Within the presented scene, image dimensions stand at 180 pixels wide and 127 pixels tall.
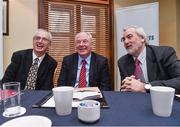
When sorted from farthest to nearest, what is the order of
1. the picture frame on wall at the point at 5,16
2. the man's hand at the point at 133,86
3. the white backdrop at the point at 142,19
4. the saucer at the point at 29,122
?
the white backdrop at the point at 142,19
the picture frame on wall at the point at 5,16
the man's hand at the point at 133,86
the saucer at the point at 29,122

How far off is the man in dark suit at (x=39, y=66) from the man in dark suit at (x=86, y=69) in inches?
5.4

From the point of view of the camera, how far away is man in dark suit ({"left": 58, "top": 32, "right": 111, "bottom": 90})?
2.00m

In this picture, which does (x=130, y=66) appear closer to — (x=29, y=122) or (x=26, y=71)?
(x=26, y=71)

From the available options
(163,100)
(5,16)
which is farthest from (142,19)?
(163,100)

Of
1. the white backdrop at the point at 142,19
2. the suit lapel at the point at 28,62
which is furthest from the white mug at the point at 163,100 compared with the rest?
the white backdrop at the point at 142,19

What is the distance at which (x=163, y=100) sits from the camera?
2.74ft

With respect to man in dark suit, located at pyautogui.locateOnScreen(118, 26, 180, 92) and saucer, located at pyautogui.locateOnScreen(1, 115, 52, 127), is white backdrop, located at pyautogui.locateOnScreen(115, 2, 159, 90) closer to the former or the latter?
man in dark suit, located at pyautogui.locateOnScreen(118, 26, 180, 92)

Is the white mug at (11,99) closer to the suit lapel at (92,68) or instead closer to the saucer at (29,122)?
the saucer at (29,122)

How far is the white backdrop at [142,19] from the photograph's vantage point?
124 inches

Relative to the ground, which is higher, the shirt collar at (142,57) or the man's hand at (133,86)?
the shirt collar at (142,57)

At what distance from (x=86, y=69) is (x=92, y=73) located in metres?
0.08

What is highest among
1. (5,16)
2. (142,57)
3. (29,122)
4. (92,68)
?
(5,16)

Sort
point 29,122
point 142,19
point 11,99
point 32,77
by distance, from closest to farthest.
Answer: point 29,122 → point 11,99 → point 32,77 → point 142,19

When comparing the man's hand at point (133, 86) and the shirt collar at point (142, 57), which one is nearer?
the man's hand at point (133, 86)
